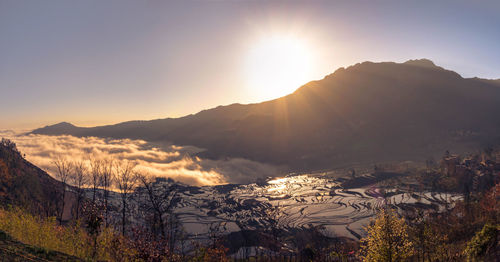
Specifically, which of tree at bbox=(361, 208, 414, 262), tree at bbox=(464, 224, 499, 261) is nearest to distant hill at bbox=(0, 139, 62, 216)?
tree at bbox=(361, 208, 414, 262)

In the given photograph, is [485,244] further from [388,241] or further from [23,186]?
[23,186]

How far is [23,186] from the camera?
5940 inches

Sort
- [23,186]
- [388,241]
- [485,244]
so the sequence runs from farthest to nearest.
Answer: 1. [23,186]
2. [388,241]
3. [485,244]

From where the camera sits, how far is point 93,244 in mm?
43281

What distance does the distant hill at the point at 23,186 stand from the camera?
134 meters

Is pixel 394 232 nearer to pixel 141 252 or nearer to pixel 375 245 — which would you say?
pixel 375 245

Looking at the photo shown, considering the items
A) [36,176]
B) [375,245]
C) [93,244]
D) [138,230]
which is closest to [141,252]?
[138,230]

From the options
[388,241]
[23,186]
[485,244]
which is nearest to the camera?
[485,244]

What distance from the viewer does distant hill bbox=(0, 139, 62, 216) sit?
134 metres

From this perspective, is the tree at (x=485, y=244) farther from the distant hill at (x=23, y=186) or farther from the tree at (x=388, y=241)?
the distant hill at (x=23, y=186)

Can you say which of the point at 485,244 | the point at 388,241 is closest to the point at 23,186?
the point at 388,241

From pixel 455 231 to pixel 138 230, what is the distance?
115 m

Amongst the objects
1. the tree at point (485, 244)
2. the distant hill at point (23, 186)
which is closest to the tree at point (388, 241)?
the tree at point (485, 244)

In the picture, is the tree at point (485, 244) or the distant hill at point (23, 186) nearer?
the tree at point (485, 244)
